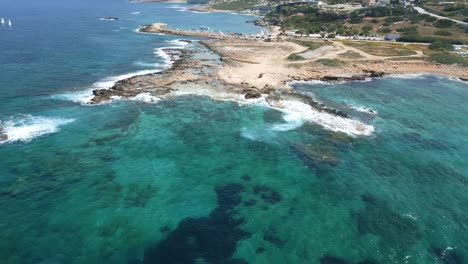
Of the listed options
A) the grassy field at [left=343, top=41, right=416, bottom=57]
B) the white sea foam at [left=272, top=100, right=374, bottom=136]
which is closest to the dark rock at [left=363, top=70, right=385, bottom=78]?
the grassy field at [left=343, top=41, right=416, bottom=57]

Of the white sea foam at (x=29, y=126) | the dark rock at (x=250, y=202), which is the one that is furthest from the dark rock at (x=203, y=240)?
the white sea foam at (x=29, y=126)

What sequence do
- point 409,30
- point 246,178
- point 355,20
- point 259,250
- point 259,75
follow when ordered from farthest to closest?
point 355,20
point 409,30
point 259,75
point 246,178
point 259,250

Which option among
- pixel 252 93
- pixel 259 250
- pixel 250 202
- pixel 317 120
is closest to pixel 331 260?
pixel 259 250

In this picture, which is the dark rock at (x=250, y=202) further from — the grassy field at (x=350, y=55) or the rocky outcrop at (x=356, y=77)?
the grassy field at (x=350, y=55)

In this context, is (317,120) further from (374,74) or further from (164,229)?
(374,74)

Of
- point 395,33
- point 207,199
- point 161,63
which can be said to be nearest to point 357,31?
point 395,33

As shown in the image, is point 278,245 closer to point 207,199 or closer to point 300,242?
point 300,242
